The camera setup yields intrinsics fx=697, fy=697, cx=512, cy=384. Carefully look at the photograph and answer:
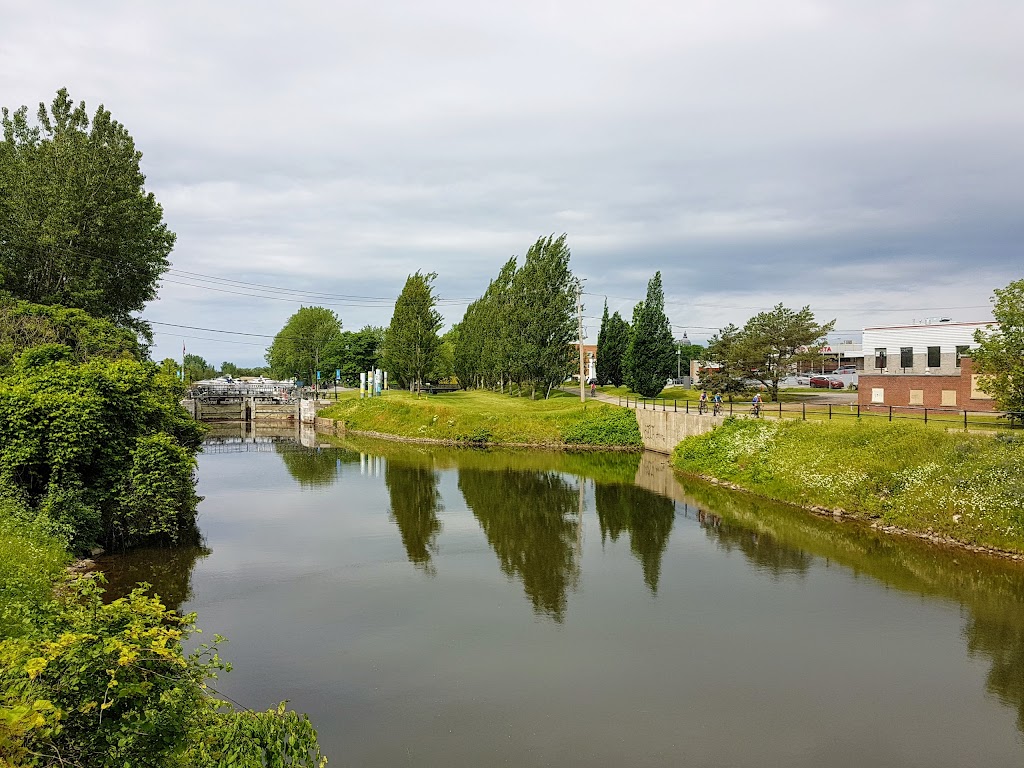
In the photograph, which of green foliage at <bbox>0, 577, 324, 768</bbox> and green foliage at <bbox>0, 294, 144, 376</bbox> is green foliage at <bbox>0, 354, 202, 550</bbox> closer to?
green foliage at <bbox>0, 294, 144, 376</bbox>

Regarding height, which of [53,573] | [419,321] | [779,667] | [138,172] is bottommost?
[779,667]

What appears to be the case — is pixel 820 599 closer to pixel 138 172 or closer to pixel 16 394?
pixel 16 394

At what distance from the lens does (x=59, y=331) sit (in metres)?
34.4

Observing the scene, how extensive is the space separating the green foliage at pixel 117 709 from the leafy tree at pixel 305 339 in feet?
399

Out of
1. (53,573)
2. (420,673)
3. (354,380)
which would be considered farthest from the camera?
(354,380)

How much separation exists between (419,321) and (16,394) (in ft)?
192

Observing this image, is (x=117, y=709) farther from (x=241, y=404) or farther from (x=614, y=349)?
(x=241, y=404)

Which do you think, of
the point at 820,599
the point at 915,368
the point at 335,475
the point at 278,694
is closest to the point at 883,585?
the point at 820,599

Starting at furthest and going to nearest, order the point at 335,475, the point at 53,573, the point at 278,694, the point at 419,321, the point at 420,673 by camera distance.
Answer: the point at 419,321 → the point at 335,475 → the point at 53,573 → the point at 420,673 → the point at 278,694

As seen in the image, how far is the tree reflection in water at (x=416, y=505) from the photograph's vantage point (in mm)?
24375

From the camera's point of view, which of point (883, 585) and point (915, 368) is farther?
point (915, 368)

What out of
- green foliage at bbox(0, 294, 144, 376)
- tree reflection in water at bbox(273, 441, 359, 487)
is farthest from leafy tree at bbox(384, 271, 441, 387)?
green foliage at bbox(0, 294, 144, 376)

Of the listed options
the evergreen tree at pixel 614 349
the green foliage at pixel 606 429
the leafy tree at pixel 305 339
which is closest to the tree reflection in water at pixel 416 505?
the green foliage at pixel 606 429

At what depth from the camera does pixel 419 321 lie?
78062mm
